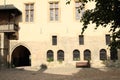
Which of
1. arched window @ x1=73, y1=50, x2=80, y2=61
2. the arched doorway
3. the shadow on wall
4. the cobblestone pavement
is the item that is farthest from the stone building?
the cobblestone pavement

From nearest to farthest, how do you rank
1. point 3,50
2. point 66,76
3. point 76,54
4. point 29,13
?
point 66,76, point 3,50, point 76,54, point 29,13

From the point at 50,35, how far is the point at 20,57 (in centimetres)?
651

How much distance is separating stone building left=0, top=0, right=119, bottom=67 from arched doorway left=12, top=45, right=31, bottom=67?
1.13 metres

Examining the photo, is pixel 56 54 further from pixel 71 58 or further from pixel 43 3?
pixel 43 3

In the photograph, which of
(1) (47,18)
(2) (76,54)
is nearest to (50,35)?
(1) (47,18)

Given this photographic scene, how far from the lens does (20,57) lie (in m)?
30.9

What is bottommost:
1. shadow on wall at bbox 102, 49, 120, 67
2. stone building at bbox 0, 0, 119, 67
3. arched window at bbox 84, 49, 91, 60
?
shadow on wall at bbox 102, 49, 120, 67

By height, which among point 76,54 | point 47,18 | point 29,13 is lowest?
point 76,54

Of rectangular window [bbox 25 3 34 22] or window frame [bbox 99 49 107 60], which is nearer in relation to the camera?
window frame [bbox 99 49 107 60]

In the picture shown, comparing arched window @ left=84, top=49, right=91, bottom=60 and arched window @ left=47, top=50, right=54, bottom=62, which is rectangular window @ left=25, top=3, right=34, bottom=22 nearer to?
arched window @ left=47, top=50, right=54, bottom=62

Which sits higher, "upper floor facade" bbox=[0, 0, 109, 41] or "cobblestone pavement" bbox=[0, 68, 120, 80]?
"upper floor facade" bbox=[0, 0, 109, 41]

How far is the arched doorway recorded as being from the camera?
28973 mm

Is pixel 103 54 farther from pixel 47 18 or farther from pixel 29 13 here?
pixel 29 13

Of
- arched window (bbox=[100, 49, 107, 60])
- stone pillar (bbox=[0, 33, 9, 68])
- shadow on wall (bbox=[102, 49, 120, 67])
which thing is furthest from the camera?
arched window (bbox=[100, 49, 107, 60])
